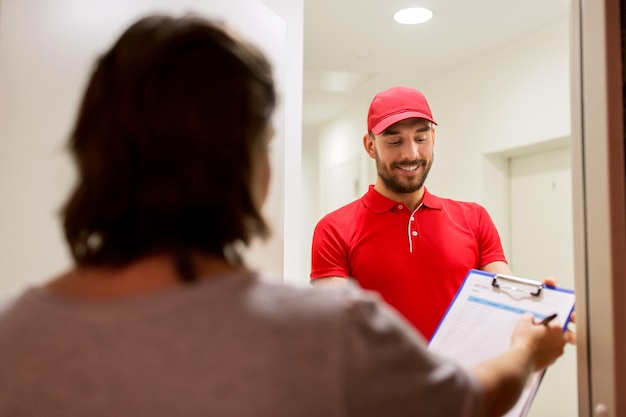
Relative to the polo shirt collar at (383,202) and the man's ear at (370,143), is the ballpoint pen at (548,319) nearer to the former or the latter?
the polo shirt collar at (383,202)

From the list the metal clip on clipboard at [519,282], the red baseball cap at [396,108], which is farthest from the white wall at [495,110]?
the metal clip on clipboard at [519,282]

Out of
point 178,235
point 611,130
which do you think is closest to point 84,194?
point 178,235

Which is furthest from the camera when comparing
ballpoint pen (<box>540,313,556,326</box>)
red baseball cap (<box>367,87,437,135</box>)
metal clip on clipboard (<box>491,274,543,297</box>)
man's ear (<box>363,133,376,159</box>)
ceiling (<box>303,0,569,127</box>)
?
ceiling (<box>303,0,569,127</box>)

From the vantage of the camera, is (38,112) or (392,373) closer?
(392,373)

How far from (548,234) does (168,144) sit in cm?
270

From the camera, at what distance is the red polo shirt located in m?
1.43

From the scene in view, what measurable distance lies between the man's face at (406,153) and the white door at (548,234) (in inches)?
56.0

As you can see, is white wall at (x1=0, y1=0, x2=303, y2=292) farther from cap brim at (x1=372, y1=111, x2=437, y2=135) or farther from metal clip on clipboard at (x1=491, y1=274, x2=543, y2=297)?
cap brim at (x1=372, y1=111, x2=437, y2=135)

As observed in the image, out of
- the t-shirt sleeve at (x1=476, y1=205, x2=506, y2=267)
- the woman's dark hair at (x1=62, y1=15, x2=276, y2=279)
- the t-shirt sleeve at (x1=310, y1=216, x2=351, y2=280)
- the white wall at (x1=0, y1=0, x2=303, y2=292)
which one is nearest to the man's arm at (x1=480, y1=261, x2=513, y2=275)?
the t-shirt sleeve at (x1=476, y1=205, x2=506, y2=267)

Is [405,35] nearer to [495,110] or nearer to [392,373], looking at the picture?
[495,110]

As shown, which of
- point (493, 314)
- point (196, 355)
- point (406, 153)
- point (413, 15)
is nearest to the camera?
point (196, 355)

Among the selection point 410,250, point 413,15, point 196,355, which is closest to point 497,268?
point 410,250

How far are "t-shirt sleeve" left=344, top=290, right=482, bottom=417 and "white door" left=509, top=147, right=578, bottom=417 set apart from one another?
2.37m

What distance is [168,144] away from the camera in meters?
0.47
